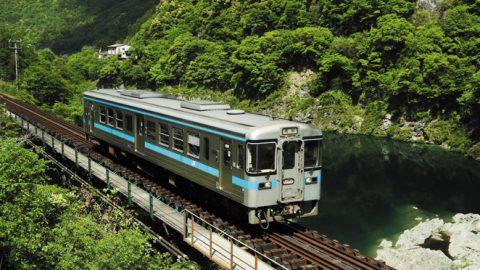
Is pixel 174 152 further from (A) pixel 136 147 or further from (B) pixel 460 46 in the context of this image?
(B) pixel 460 46

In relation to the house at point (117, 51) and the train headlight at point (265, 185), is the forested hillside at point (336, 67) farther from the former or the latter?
the train headlight at point (265, 185)

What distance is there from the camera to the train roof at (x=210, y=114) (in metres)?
16.5

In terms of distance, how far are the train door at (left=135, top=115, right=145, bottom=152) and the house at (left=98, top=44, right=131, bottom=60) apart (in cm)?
10353

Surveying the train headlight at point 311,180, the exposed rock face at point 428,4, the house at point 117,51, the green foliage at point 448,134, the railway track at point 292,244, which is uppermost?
the exposed rock face at point 428,4

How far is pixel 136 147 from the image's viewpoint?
940 inches

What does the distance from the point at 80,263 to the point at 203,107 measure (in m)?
7.93

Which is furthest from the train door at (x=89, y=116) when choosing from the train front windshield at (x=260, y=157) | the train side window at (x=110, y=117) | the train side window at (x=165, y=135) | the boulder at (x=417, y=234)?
the boulder at (x=417, y=234)

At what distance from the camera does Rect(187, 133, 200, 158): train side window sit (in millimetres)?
18802

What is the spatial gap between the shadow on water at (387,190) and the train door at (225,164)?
37.7ft

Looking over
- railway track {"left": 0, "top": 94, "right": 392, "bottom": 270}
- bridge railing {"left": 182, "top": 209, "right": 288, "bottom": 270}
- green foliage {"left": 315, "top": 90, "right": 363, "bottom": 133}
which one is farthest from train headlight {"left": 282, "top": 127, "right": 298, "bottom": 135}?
green foliage {"left": 315, "top": 90, "right": 363, "bottom": 133}

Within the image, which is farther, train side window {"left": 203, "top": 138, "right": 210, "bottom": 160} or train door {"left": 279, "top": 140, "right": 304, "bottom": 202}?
train side window {"left": 203, "top": 138, "right": 210, "bottom": 160}

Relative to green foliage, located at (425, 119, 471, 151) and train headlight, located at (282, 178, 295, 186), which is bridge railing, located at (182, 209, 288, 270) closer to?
train headlight, located at (282, 178, 295, 186)

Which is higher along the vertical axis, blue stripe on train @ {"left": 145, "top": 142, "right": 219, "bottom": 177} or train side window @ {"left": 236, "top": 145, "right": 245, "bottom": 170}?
train side window @ {"left": 236, "top": 145, "right": 245, "bottom": 170}

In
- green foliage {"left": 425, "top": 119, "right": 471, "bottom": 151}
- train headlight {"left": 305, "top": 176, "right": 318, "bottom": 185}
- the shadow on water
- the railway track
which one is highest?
train headlight {"left": 305, "top": 176, "right": 318, "bottom": 185}
